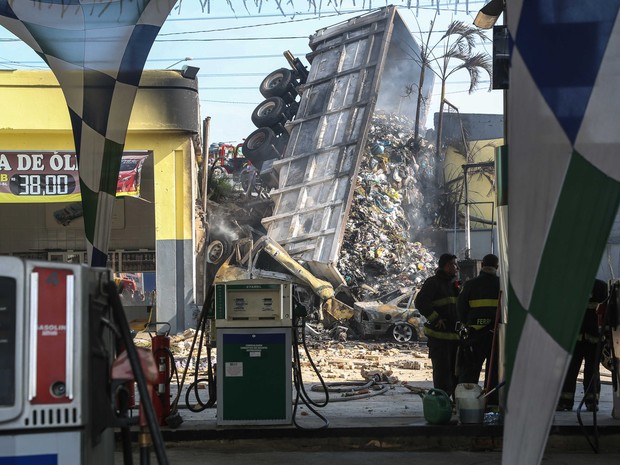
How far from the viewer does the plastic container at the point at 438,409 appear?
927cm

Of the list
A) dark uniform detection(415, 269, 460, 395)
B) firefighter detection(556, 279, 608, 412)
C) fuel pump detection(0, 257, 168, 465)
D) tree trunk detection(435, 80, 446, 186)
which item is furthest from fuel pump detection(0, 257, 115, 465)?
tree trunk detection(435, 80, 446, 186)

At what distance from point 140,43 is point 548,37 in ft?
13.6

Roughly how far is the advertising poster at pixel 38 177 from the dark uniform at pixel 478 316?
12658 mm

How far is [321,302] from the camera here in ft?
82.5

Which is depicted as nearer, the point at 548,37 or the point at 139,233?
the point at 548,37

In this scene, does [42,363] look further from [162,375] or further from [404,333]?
[404,333]

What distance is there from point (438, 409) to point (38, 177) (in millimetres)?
14610

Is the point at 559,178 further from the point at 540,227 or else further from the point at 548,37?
the point at 548,37

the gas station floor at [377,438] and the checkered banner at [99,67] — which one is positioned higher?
the checkered banner at [99,67]

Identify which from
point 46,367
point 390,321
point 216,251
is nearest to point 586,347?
point 46,367

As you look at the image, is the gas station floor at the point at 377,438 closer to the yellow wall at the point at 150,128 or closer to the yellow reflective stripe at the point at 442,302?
the yellow reflective stripe at the point at 442,302

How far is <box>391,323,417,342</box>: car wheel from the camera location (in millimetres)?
22609

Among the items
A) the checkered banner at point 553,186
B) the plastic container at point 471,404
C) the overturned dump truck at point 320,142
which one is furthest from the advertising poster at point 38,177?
the checkered banner at point 553,186

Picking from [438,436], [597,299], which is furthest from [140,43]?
[597,299]
